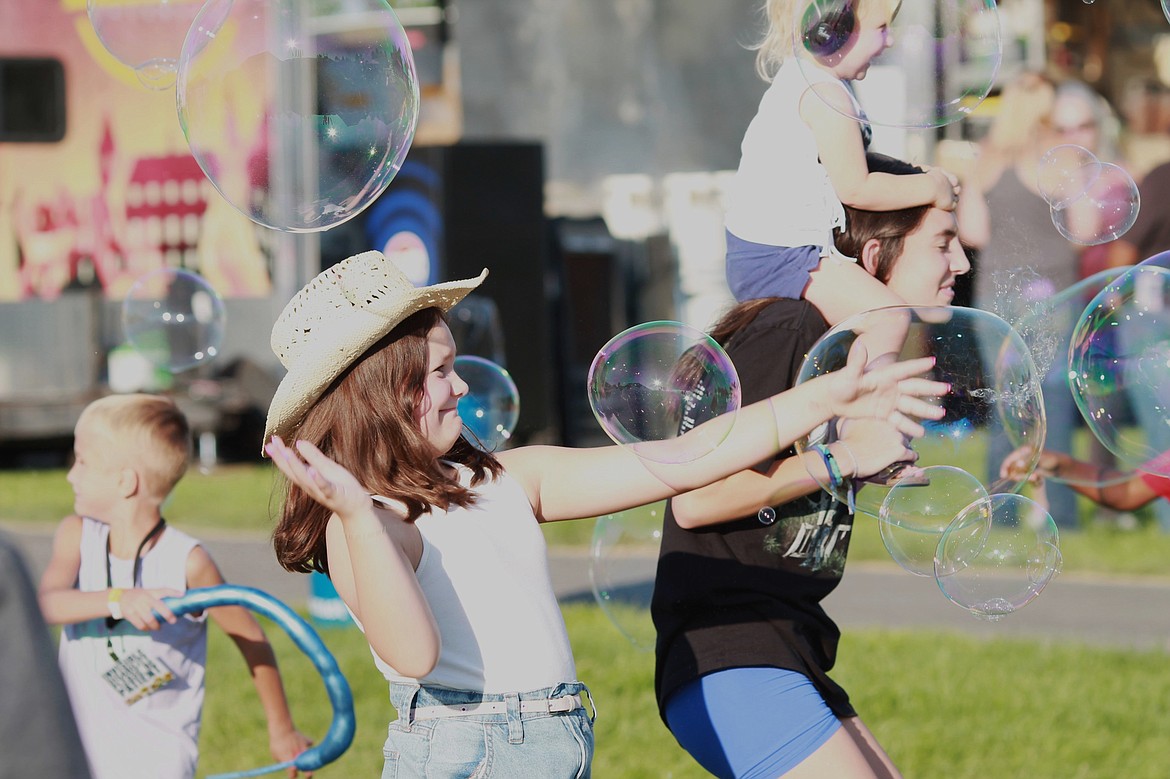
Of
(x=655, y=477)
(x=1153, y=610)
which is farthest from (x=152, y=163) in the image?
(x=655, y=477)

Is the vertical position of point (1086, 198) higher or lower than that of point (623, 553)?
higher

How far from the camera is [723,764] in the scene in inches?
108

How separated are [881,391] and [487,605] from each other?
2.37ft

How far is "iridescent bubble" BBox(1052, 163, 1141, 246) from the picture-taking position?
3656 mm

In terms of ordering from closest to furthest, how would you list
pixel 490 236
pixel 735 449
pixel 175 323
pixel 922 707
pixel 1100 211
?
1. pixel 735 449
2. pixel 1100 211
3. pixel 922 707
4. pixel 175 323
5. pixel 490 236

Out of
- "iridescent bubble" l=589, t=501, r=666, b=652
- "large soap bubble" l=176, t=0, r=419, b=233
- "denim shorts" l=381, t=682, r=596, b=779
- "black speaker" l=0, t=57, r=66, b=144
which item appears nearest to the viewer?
"denim shorts" l=381, t=682, r=596, b=779

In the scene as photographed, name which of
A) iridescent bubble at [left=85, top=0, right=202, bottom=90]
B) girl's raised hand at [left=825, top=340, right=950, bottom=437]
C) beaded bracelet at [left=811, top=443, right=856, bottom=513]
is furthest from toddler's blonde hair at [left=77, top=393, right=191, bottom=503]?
girl's raised hand at [left=825, top=340, right=950, bottom=437]

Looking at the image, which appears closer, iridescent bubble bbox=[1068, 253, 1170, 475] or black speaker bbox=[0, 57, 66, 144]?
iridescent bubble bbox=[1068, 253, 1170, 475]

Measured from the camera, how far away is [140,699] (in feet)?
11.0

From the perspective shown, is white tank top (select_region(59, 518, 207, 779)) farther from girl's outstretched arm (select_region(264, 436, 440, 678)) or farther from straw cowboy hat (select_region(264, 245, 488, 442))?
girl's outstretched arm (select_region(264, 436, 440, 678))

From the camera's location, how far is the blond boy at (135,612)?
3.30 m

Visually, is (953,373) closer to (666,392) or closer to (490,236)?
(666,392)

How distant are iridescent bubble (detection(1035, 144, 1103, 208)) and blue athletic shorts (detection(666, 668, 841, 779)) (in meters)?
1.59

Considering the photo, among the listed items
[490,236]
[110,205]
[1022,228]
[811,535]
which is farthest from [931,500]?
[110,205]
